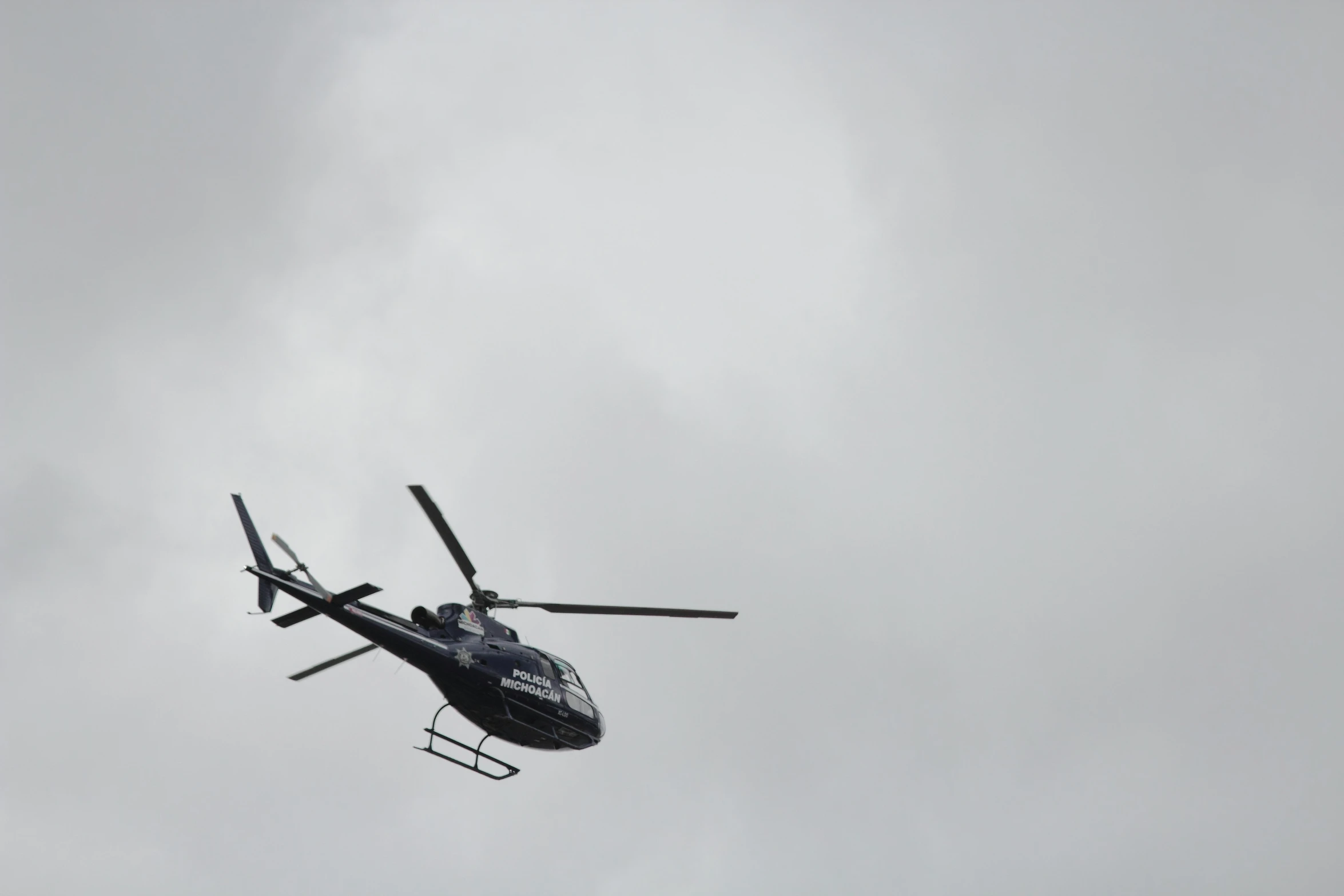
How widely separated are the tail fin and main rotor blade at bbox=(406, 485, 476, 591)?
124 inches

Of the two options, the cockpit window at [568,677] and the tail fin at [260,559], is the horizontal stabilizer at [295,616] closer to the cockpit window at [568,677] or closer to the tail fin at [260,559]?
the tail fin at [260,559]

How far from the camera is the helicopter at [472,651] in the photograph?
27.5 metres

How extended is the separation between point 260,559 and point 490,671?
19.4 ft

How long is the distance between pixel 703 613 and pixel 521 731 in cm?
597

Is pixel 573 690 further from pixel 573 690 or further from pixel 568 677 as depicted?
pixel 568 677

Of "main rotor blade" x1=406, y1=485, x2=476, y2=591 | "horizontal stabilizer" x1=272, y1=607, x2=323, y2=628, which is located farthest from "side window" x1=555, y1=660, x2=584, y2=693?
"horizontal stabilizer" x1=272, y1=607, x2=323, y2=628

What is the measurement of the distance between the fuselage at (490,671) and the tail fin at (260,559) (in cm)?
91

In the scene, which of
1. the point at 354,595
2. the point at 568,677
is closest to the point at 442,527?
the point at 354,595

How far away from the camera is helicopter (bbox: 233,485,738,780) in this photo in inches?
1083

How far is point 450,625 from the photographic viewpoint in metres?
30.5

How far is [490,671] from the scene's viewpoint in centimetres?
3042

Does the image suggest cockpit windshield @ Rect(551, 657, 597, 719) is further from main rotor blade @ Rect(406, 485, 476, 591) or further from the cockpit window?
main rotor blade @ Rect(406, 485, 476, 591)

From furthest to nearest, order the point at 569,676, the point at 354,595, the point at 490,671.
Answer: the point at 569,676 → the point at 490,671 → the point at 354,595

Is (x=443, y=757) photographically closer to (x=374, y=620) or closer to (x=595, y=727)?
(x=374, y=620)
